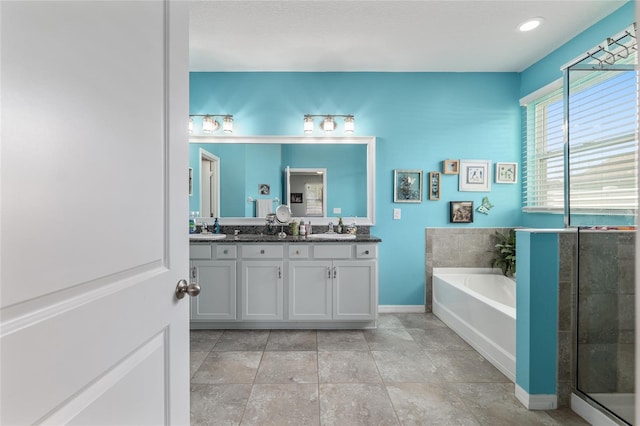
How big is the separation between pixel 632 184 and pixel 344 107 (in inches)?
97.1

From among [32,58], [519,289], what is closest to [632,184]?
[519,289]

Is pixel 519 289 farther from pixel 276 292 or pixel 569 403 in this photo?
pixel 276 292

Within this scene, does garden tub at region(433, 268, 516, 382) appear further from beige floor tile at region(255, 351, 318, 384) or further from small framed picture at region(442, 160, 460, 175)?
beige floor tile at region(255, 351, 318, 384)

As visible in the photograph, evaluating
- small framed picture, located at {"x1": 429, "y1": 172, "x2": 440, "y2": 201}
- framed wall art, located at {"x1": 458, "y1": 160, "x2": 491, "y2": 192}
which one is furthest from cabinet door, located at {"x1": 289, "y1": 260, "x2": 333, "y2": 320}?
framed wall art, located at {"x1": 458, "y1": 160, "x2": 491, "y2": 192}

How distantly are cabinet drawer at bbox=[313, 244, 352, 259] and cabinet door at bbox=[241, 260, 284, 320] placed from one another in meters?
0.41

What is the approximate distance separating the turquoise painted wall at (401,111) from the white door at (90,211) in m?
2.56

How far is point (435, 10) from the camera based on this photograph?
230cm

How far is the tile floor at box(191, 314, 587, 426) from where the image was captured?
1.65 m

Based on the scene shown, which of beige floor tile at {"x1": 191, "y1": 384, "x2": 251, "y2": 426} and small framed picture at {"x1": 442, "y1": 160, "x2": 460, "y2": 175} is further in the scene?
small framed picture at {"x1": 442, "y1": 160, "x2": 460, "y2": 175}

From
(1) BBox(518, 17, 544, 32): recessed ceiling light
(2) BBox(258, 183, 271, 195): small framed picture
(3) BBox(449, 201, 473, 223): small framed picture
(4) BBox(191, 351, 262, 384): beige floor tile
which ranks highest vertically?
(1) BBox(518, 17, 544, 32): recessed ceiling light

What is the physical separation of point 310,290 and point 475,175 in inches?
87.5

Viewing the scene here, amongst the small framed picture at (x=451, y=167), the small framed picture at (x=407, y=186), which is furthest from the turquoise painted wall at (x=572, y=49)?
the small framed picture at (x=407, y=186)

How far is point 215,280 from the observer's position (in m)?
2.80

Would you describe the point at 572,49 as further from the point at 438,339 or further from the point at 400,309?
the point at 400,309
